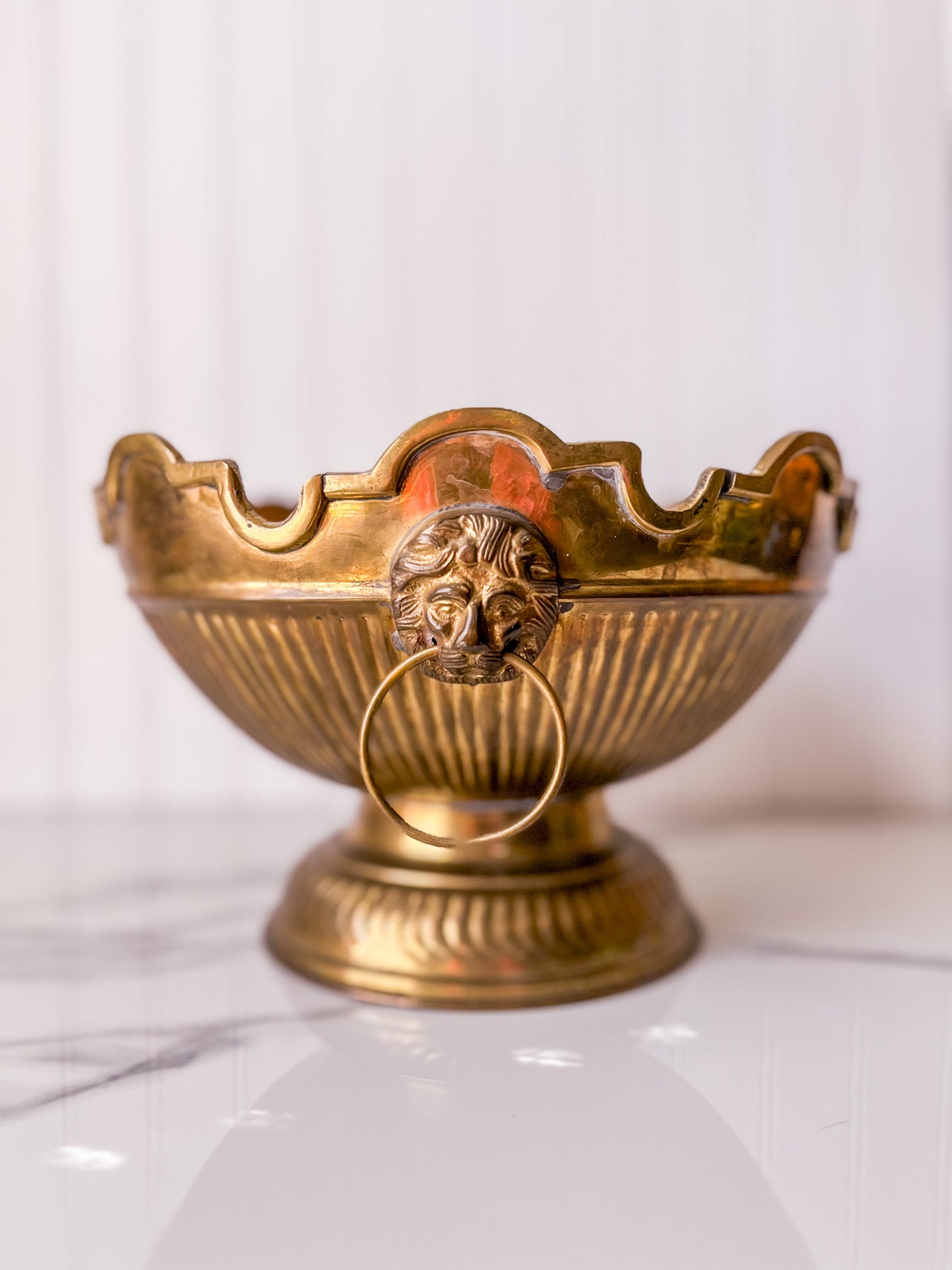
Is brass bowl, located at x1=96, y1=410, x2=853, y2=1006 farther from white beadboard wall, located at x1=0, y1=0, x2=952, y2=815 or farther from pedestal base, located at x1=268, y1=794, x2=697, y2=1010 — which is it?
white beadboard wall, located at x1=0, y1=0, x2=952, y2=815

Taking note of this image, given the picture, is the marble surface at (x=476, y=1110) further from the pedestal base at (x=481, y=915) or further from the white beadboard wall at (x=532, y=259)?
the white beadboard wall at (x=532, y=259)

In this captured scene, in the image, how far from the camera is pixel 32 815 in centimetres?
110

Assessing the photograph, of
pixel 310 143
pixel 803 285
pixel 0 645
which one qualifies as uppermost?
pixel 310 143

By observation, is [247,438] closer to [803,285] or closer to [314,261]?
[314,261]

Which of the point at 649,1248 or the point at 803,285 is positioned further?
the point at 803,285

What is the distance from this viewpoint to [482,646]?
18.7 inches

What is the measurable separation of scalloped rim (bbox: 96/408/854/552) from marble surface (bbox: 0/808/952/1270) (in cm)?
27

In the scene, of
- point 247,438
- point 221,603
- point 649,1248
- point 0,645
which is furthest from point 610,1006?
point 0,645

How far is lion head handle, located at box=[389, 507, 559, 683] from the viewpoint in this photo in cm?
47

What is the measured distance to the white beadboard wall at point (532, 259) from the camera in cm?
101

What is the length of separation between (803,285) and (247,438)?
1.91 feet

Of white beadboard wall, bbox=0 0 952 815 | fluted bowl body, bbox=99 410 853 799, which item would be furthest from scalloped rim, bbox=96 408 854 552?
white beadboard wall, bbox=0 0 952 815

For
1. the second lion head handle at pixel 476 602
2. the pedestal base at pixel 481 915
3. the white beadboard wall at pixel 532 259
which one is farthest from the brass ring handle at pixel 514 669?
the white beadboard wall at pixel 532 259

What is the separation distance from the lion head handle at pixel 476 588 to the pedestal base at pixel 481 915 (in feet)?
0.52
